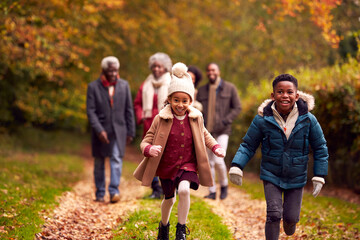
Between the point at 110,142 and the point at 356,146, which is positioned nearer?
the point at 110,142

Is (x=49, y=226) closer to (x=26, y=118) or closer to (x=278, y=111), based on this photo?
(x=278, y=111)

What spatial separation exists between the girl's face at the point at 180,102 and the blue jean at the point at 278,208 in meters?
1.23

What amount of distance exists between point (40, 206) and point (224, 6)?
16136 mm

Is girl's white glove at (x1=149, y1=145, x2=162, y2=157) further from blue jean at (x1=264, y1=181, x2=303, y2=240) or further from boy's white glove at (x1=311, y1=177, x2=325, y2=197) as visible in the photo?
boy's white glove at (x1=311, y1=177, x2=325, y2=197)

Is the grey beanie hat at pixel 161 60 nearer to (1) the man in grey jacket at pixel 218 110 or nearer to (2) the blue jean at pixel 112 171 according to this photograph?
(1) the man in grey jacket at pixel 218 110

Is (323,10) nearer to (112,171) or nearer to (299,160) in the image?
(112,171)

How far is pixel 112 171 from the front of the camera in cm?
791

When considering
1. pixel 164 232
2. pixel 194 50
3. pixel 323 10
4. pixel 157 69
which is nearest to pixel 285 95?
pixel 164 232

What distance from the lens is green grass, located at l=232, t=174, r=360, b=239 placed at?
239 inches

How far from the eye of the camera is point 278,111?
15.6 feet

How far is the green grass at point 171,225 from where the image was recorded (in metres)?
5.51

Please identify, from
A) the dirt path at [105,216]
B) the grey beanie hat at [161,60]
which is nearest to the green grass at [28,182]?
the dirt path at [105,216]

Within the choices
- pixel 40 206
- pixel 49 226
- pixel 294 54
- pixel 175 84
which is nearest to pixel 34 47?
pixel 40 206

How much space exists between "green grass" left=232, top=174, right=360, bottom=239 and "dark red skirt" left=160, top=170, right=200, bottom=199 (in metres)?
1.97
